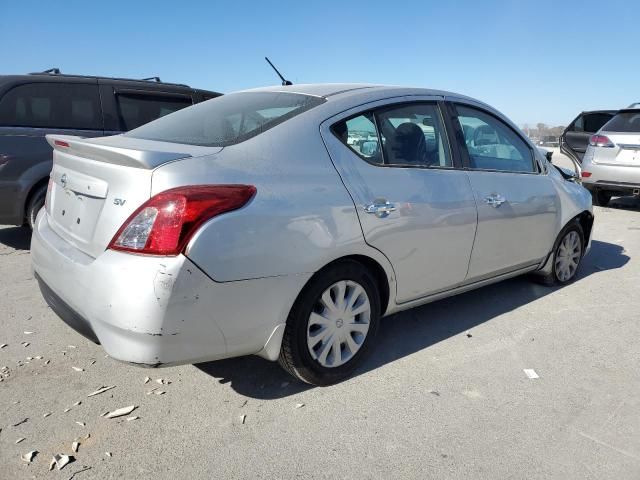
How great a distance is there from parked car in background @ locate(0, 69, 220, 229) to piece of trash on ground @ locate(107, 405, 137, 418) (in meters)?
3.30

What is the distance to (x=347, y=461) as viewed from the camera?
2189mm

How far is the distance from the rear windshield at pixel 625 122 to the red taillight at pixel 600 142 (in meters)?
0.14

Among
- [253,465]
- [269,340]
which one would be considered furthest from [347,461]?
[269,340]

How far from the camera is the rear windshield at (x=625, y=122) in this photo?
7781 millimetres

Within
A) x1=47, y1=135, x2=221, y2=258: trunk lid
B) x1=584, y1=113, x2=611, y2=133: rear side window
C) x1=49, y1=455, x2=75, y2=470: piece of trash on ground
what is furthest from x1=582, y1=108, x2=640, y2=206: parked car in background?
A: x1=49, y1=455, x2=75, y2=470: piece of trash on ground

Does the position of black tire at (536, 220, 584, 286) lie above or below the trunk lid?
below

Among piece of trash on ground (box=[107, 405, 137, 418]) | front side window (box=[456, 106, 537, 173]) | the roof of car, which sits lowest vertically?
piece of trash on ground (box=[107, 405, 137, 418])

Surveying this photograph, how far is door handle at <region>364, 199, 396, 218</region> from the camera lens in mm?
2723

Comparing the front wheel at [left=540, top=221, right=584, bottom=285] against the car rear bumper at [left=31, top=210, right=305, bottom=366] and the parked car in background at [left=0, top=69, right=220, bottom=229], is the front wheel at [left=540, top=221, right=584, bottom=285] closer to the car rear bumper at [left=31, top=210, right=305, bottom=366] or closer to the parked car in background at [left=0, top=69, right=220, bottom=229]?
the car rear bumper at [left=31, top=210, right=305, bottom=366]

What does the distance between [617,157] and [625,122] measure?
1.99 feet

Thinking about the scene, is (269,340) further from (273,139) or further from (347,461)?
(273,139)

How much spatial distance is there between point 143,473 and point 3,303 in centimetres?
246

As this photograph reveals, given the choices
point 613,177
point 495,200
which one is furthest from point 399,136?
point 613,177

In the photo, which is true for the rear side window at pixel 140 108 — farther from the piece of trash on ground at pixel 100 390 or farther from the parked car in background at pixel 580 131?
the parked car in background at pixel 580 131
